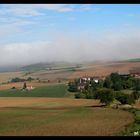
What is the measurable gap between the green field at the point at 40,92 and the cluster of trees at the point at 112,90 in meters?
0.94

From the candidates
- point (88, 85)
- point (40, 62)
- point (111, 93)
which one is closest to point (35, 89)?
point (88, 85)

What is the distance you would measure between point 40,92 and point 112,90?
6254mm

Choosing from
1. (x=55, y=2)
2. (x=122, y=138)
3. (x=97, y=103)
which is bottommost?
(x=97, y=103)

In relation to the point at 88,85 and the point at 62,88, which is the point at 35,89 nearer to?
the point at 62,88

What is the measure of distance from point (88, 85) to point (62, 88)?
2072 millimetres

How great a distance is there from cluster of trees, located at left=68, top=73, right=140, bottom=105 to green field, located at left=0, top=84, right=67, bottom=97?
943 mm

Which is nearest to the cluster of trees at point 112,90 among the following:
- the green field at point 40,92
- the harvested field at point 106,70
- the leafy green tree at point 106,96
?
the leafy green tree at point 106,96

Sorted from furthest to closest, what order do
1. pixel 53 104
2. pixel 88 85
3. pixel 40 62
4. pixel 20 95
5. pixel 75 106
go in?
pixel 40 62, pixel 88 85, pixel 20 95, pixel 53 104, pixel 75 106

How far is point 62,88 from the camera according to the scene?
24469 mm

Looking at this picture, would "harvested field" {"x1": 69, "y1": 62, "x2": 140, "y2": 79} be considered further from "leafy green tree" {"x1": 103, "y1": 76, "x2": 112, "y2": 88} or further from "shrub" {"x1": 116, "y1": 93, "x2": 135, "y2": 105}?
"shrub" {"x1": 116, "y1": 93, "x2": 135, "y2": 105}

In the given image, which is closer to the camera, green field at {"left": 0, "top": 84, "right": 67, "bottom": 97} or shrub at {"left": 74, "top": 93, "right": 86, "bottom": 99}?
shrub at {"left": 74, "top": 93, "right": 86, "bottom": 99}

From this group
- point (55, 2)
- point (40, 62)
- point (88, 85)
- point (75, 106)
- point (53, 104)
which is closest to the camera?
point (55, 2)

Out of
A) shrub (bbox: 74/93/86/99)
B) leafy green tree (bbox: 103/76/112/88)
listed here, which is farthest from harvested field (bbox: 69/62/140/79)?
shrub (bbox: 74/93/86/99)

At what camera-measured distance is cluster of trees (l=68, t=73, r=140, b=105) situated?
694 inches
